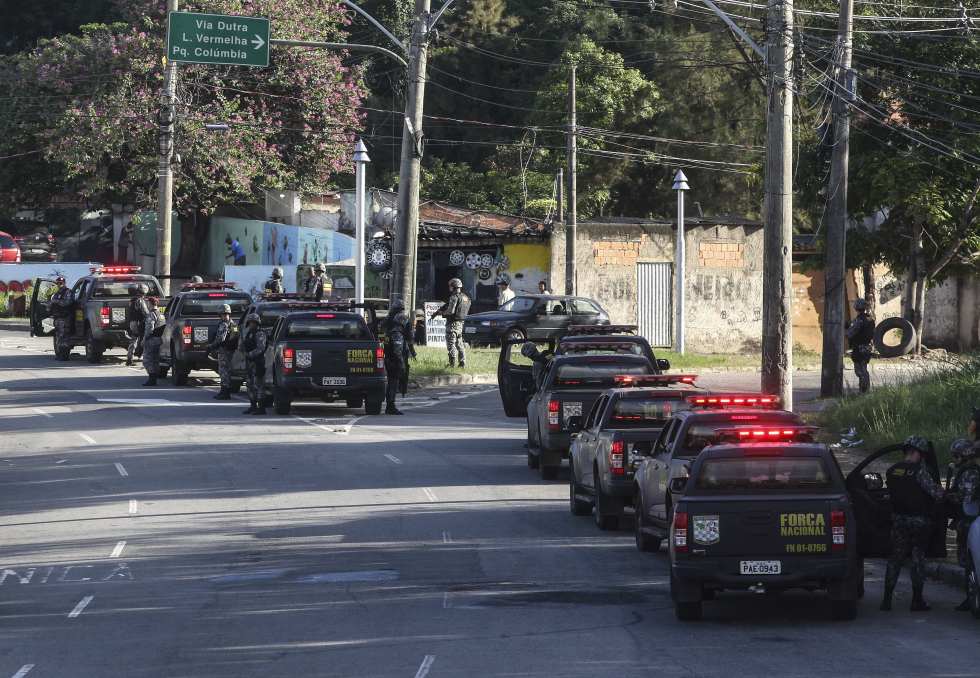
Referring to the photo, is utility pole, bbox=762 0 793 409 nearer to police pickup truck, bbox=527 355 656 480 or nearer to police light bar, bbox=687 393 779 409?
police pickup truck, bbox=527 355 656 480

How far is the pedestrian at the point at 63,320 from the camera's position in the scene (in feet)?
127

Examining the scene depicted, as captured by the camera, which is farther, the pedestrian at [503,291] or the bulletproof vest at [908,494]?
the pedestrian at [503,291]

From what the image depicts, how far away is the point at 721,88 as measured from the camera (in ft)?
200

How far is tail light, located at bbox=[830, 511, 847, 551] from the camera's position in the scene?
11.6 metres

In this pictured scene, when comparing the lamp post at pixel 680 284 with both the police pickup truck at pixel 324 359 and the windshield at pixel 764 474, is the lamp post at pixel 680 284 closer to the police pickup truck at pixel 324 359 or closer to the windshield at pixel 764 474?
the police pickup truck at pixel 324 359

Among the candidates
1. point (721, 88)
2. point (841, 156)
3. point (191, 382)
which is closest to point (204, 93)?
point (721, 88)

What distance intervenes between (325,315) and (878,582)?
15440mm

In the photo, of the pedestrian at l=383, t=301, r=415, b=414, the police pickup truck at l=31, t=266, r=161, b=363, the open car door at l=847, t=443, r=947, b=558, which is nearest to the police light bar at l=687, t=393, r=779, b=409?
the open car door at l=847, t=443, r=947, b=558

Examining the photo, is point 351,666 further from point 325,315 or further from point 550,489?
point 325,315

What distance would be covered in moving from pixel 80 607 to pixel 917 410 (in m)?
14.0

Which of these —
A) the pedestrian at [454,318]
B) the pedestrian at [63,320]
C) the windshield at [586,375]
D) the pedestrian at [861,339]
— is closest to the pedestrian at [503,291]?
the pedestrian at [454,318]

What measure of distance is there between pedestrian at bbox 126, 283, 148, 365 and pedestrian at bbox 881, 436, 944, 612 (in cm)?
2595

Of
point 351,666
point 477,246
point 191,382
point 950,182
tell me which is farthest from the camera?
point 477,246

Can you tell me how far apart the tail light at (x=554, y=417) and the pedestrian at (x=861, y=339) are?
1011 cm
